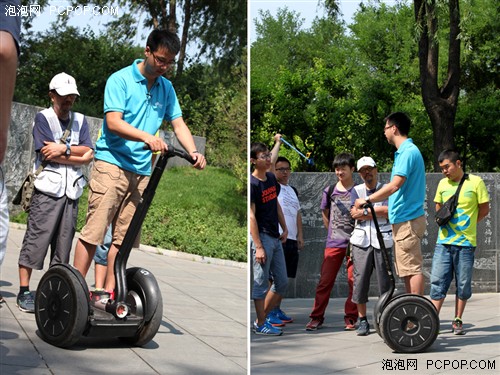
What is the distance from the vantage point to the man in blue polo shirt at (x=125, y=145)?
487 centimetres

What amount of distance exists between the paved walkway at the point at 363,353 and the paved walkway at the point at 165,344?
251mm

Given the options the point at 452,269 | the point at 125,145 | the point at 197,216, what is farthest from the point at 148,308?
the point at 197,216

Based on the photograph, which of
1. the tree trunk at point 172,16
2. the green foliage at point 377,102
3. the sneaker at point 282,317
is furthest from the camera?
the green foliage at point 377,102

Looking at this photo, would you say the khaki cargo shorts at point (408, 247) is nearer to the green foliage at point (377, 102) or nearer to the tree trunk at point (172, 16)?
the tree trunk at point (172, 16)

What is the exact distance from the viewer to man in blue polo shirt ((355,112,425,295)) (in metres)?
6.25

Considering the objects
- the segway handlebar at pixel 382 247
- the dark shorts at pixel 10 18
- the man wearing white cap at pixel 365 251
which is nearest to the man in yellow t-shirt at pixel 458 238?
the man wearing white cap at pixel 365 251

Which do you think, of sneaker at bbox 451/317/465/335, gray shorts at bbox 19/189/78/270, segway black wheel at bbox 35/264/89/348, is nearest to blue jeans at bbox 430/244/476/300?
sneaker at bbox 451/317/465/335

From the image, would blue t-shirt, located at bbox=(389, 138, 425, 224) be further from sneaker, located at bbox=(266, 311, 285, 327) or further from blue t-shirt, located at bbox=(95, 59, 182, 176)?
blue t-shirt, located at bbox=(95, 59, 182, 176)

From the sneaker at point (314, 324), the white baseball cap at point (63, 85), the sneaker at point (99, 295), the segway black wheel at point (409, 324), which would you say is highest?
the white baseball cap at point (63, 85)

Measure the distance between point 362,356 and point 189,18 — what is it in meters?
11.4

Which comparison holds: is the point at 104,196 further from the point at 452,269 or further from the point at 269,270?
the point at 452,269

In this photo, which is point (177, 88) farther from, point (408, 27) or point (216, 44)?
point (408, 27)

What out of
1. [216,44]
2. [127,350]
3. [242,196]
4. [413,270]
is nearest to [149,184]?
[127,350]

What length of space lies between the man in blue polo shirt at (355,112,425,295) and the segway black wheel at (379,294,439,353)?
0.46 metres
